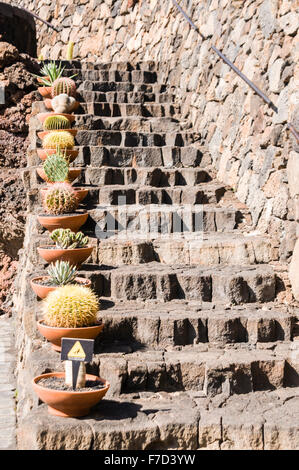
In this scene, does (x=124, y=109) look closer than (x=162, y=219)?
No

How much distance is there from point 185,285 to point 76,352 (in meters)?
1.80

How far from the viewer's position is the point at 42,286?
507 centimetres

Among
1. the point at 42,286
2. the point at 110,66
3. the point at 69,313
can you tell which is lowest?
the point at 69,313

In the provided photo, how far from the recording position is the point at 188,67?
9133 millimetres

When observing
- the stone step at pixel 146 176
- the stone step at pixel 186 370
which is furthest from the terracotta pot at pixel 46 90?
the stone step at pixel 186 370

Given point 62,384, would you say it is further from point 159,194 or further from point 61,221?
point 159,194

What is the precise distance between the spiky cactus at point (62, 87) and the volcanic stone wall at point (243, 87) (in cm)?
154

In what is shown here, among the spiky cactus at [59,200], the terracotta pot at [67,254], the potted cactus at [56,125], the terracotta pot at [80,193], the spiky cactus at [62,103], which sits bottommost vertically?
the terracotta pot at [67,254]

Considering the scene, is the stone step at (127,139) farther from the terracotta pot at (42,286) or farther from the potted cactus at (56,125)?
the terracotta pot at (42,286)

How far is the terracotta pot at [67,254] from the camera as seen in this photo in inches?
221

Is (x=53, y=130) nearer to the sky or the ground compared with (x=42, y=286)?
nearer to the sky

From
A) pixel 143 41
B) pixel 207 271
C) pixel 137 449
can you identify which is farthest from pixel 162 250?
pixel 143 41

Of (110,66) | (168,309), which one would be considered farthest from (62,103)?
(168,309)
